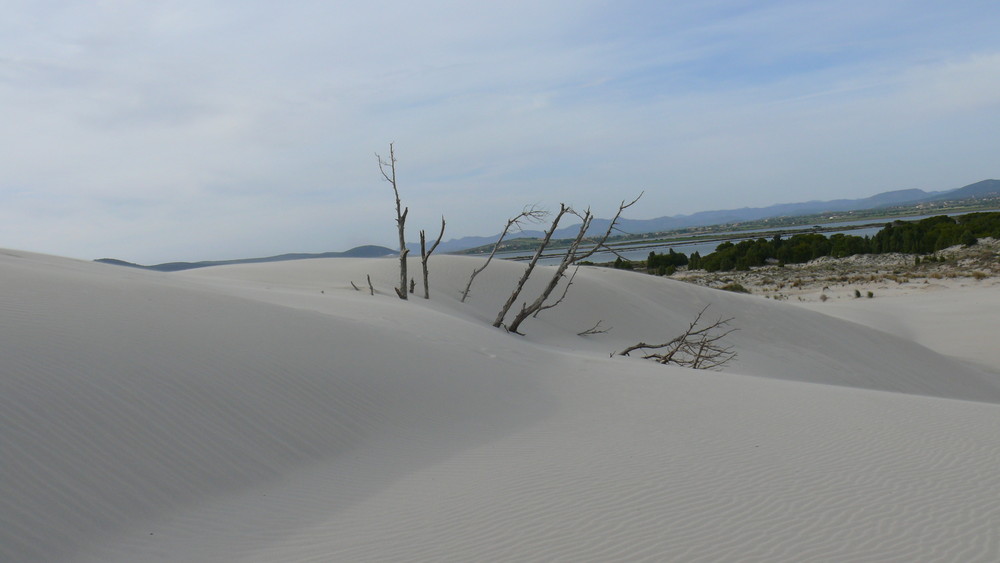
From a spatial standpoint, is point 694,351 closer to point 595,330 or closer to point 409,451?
point 595,330

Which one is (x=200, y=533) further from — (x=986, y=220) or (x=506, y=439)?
(x=986, y=220)

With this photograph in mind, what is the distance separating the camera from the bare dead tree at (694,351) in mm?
12094

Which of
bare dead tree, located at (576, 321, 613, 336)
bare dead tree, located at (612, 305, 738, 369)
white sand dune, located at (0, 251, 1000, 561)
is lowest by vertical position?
bare dead tree, located at (612, 305, 738, 369)

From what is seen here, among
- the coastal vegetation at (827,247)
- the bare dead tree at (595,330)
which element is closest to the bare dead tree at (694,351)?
the bare dead tree at (595,330)

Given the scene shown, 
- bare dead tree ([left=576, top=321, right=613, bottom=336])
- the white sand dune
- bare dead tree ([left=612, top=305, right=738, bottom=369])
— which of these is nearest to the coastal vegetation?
bare dead tree ([left=612, top=305, right=738, bottom=369])

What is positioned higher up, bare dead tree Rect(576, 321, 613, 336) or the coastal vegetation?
the coastal vegetation

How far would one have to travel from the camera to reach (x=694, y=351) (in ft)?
49.2

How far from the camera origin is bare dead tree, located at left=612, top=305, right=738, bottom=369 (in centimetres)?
1209

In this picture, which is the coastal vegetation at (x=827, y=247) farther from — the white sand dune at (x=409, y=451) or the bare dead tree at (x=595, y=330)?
the white sand dune at (x=409, y=451)

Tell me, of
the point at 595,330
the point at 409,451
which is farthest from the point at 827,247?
the point at 409,451

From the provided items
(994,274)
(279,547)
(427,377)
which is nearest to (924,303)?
(994,274)

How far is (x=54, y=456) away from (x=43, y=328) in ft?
6.55

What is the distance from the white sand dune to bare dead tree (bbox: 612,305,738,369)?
3002 millimetres

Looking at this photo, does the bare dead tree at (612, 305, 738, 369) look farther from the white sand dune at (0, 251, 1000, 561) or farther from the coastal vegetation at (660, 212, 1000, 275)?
the coastal vegetation at (660, 212, 1000, 275)
